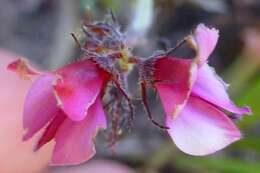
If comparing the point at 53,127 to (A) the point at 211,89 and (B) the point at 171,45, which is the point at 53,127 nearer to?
(A) the point at 211,89

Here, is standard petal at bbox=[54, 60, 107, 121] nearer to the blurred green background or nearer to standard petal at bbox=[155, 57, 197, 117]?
standard petal at bbox=[155, 57, 197, 117]

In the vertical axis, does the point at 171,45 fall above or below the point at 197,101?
below

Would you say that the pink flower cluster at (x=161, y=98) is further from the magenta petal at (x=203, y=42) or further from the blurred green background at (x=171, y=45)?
the blurred green background at (x=171, y=45)

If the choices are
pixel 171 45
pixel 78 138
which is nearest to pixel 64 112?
pixel 78 138

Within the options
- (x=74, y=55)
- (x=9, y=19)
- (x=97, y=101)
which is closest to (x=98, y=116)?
(x=97, y=101)

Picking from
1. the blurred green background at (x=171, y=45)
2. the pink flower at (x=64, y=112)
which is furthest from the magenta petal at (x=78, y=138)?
the blurred green background at (x=171, y=45)

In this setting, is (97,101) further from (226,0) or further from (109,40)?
(226,0)

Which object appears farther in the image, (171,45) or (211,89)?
(171,45)

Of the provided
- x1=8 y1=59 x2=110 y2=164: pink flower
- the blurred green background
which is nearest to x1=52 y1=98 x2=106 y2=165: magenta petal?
x1=8 y1=59 x2=110 y2=164: pink flower
